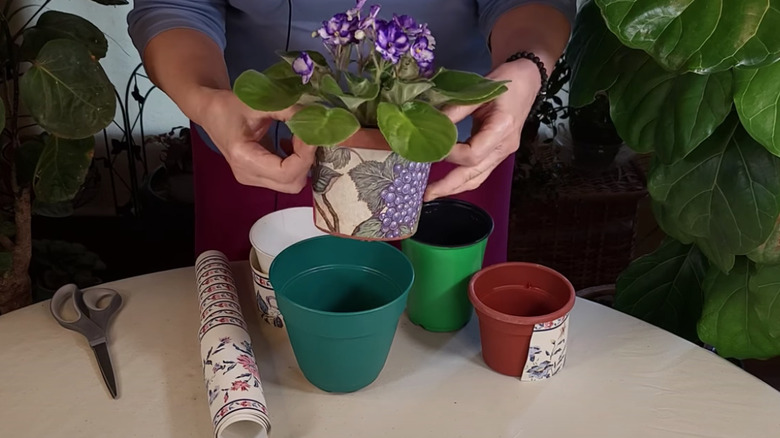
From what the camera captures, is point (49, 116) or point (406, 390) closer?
point (406, 390)

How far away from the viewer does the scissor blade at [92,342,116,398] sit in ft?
2.71

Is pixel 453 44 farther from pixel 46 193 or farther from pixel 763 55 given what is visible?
pixel 46 193

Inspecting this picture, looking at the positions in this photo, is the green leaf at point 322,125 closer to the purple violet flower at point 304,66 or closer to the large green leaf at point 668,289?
the purple violet flower at point 304,66

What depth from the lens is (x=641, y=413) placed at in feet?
2.66

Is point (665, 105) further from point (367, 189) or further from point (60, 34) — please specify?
point (60, 34)

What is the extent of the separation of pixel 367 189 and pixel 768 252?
0.55 m

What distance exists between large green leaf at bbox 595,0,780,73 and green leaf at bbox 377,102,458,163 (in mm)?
224

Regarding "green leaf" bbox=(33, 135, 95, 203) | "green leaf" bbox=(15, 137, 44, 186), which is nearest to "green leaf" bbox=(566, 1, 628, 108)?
"green leaf" bbox=(33, 135, 95, 203)

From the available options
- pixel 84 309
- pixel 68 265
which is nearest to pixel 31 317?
pixel 84 309

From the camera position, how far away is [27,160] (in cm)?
125

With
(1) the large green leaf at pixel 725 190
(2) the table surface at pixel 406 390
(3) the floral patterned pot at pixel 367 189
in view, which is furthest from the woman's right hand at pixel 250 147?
(1) the large green leaf at pixel 725 190

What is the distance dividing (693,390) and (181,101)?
2.13 ft

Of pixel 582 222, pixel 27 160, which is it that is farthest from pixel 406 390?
pixel 582 222

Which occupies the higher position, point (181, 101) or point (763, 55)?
point (763, 55)
